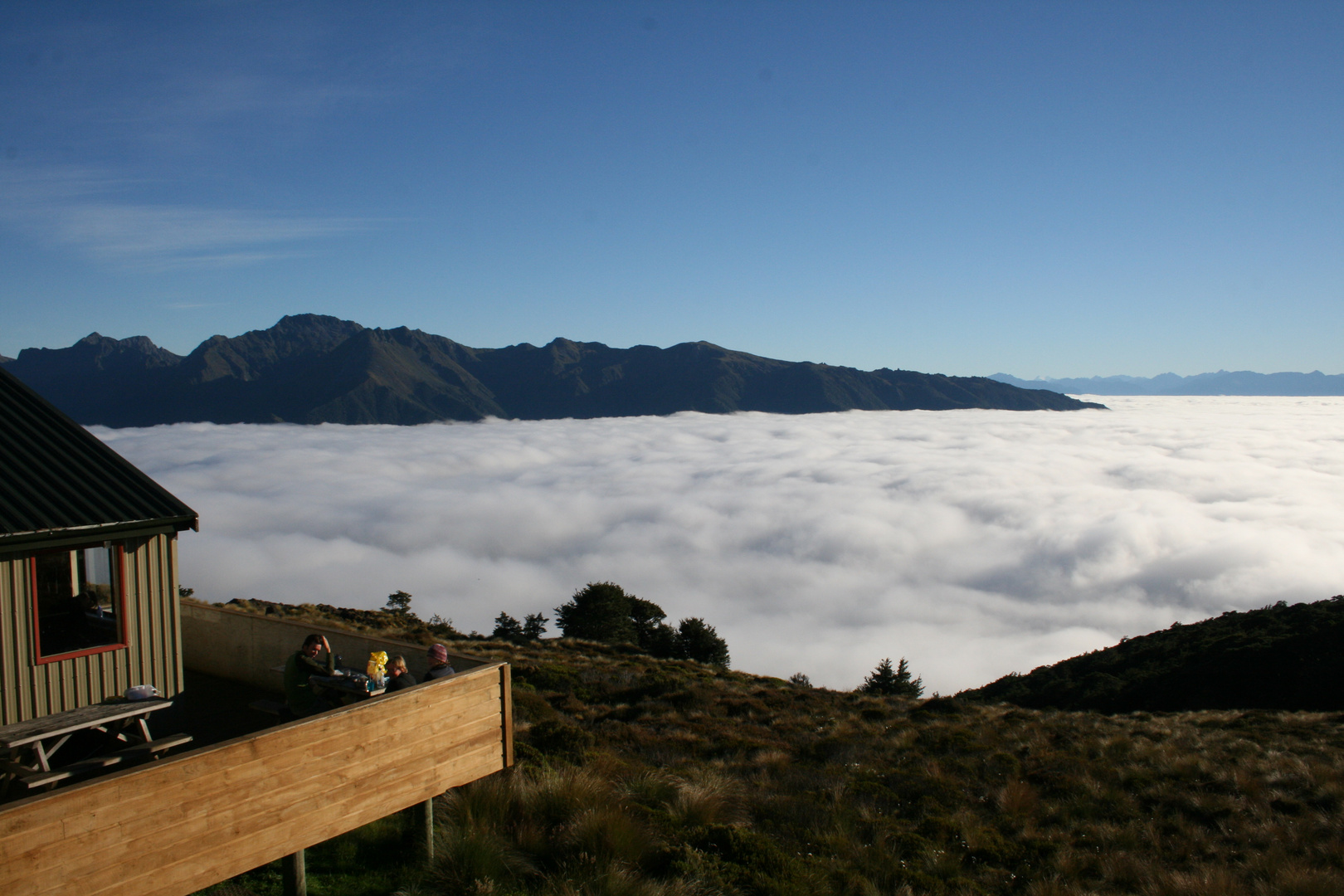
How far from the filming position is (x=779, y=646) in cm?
13250

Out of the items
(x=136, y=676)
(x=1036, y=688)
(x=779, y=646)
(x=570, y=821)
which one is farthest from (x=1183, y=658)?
(x=779, y=646)

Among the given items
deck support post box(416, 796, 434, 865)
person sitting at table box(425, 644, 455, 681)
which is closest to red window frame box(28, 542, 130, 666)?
person sitting at table box(425, 644, 455, 681)

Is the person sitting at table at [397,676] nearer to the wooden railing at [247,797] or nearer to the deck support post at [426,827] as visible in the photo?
the wooden railing at [247,797]

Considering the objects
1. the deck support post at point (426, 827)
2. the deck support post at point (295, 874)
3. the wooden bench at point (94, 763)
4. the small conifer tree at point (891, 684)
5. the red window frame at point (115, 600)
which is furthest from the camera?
the small conifer tree at point (891, 684)

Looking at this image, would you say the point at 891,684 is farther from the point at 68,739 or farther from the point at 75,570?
the point at 68,739

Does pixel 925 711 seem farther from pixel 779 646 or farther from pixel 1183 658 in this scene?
pixel 779 646

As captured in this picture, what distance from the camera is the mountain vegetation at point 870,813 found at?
7.22 metres

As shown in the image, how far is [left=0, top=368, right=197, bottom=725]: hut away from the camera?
769 centimetres

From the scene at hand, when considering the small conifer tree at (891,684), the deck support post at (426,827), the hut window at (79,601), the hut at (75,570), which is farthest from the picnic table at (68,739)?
the small conifer tree at (891,684)

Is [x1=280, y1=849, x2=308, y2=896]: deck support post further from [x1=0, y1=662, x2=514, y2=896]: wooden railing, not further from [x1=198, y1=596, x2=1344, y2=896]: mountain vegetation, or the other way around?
[x1=0, y1=662, x2=514, y2=896]: wooden railing

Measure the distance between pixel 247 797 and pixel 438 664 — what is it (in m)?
2.50

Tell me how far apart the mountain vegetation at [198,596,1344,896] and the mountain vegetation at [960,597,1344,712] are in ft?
35.5

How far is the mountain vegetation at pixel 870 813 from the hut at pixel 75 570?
11.0 feet

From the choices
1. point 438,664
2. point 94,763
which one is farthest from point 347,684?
point 94,763
